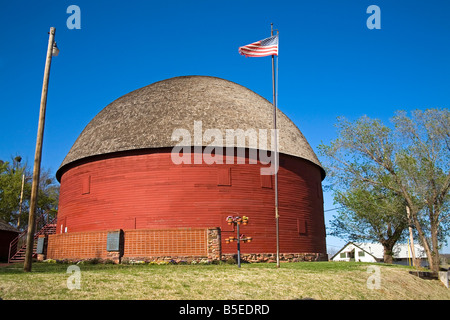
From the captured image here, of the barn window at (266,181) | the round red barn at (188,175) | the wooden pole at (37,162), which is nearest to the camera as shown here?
the wooden pole at (37,162)

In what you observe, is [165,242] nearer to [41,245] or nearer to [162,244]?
[162,244]

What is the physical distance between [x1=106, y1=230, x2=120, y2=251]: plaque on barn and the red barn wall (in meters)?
1.88

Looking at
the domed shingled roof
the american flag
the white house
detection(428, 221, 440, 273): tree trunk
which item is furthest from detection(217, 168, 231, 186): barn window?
the white house

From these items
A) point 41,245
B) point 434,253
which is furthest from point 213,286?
point 41,245

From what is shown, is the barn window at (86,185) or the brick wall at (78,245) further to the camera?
the barn window at (86,185)

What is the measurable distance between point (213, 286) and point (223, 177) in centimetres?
1065

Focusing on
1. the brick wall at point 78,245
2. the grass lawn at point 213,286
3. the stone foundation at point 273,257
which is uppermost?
the brick wall at point 78,245

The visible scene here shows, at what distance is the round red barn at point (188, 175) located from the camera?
846 inches

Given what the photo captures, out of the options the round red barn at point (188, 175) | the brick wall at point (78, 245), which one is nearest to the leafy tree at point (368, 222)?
the round red barn at point (188, 175)

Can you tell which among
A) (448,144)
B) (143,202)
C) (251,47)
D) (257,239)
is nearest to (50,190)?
(143,202)

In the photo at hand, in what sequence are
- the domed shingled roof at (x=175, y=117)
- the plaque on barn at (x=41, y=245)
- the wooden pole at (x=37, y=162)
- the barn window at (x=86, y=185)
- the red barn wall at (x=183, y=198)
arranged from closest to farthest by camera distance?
the wooden pole at (x=37, y=162) < the red barn wall at (x=183, y=198) < the domed shingled roof at (x=175, y=117) < the plaque on barn at (x=41, y=245) < the barn window at (x=86, y=185)

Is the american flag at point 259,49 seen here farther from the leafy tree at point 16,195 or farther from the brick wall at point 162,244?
the leafy tree at point 16,195

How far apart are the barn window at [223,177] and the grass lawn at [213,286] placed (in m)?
7.49

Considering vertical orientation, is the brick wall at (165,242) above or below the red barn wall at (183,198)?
below
